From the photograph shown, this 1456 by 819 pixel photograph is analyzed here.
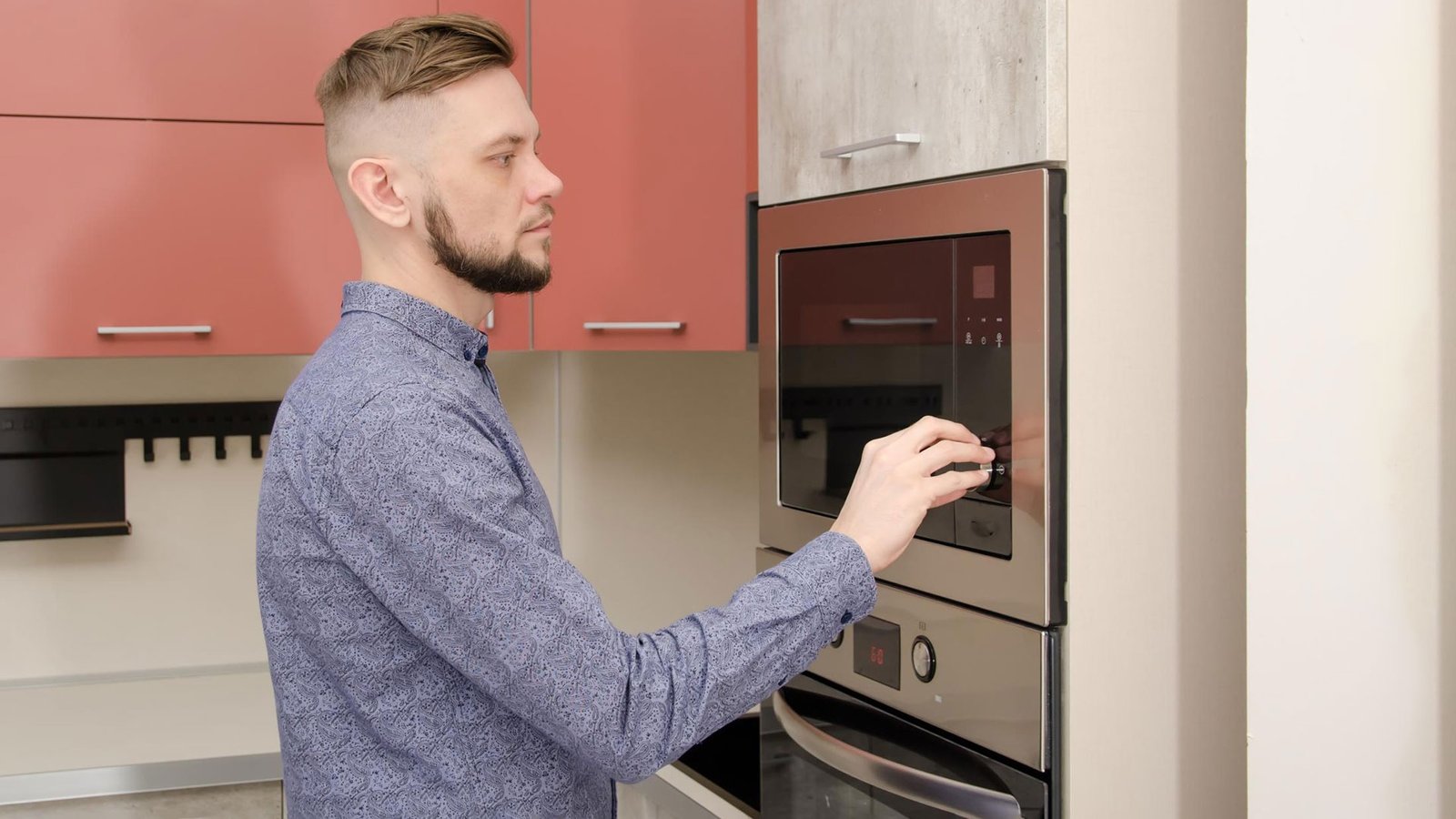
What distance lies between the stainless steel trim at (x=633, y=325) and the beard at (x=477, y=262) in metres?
0.77

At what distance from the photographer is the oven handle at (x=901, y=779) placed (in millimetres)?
1204

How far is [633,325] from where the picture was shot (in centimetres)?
197

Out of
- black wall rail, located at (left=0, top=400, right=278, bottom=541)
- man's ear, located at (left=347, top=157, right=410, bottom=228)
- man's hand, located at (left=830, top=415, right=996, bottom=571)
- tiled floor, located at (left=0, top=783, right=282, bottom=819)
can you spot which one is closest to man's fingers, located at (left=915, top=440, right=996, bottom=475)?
man's hand, located at (left=830, top=415, right=996, bottom=571)

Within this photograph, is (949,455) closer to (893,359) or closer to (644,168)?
(893,359)

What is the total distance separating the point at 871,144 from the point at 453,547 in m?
0.60

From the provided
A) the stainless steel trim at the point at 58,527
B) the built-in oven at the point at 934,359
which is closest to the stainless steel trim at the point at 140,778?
→ the stainless steel trim at the point at 58,527

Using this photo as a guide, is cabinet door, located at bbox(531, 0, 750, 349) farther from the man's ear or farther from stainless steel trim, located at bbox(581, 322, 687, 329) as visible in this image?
the man's ear

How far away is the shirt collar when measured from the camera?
1.11 m

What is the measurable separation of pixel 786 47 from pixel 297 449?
740 mm

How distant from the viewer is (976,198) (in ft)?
3.88

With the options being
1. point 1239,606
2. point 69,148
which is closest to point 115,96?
point 69,148

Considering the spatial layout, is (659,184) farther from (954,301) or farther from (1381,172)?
(1381,172)

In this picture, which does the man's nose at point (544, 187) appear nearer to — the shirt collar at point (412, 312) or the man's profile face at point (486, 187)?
the man's profile face at point (486, 187)

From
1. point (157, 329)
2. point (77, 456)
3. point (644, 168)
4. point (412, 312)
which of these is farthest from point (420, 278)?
point (77, 456)
